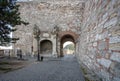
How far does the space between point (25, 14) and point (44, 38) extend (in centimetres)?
440

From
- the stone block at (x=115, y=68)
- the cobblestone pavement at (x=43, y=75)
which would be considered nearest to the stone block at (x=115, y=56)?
the stone block at (x=115, y=68)

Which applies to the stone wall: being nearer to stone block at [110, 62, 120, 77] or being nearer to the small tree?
the small tree

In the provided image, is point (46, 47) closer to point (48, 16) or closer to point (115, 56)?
point (48, 16)

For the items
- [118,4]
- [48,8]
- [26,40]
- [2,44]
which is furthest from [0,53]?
[118,4]

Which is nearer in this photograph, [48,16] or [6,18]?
[6,18]

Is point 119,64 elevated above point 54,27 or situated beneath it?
situated beneath

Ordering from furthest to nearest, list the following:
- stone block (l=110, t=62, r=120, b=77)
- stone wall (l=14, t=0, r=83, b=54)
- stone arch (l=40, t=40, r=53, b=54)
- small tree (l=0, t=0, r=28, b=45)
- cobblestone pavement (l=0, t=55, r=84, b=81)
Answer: stone arch (l=40, t=40, r=53, b=54)
stone wall (l=14, t=0, r=83, b=54)
small tree (l=0, t=0, r=28, b=45)
cobblestone pavement (l=0, t=55, r=84, b=81)
stone block (l=110, t=62, r=120, b=77)

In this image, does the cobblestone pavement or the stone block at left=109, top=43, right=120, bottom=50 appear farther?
the cobblestone pavement

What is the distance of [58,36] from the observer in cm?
1845

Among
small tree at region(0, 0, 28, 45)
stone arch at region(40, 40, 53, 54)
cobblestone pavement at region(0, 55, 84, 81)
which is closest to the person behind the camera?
cobblestone pavement at region(0, 55, 84, 81)

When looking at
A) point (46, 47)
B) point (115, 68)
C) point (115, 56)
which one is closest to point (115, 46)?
point (115, 56)

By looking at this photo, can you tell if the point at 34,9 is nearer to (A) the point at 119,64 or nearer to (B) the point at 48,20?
(B) the point at 48,20

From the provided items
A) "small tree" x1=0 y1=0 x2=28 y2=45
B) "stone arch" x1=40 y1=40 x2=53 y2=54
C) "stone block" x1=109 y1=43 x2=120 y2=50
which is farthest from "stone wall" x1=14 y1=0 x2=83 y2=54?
"stone block" x1=109 y1=43 x2=120 y2=50

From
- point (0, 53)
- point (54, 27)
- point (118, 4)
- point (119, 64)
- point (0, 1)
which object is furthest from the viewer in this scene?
point (54, 27)
